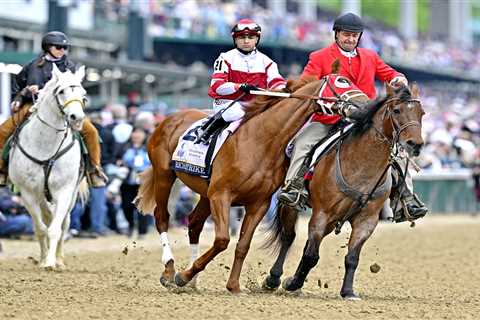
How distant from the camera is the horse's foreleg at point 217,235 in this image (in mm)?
9055

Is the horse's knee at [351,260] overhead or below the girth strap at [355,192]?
below

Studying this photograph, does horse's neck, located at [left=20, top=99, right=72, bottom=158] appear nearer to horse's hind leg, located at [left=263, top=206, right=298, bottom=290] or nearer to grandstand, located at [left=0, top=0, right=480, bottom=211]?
grandstand, located at [left=0, top=0, right=480, bottom=211]

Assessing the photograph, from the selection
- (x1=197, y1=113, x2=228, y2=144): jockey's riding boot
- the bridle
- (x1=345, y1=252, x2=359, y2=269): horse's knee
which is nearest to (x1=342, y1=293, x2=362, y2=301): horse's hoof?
(x1=345, y1=252, x2=359, y2=269): horse's knee

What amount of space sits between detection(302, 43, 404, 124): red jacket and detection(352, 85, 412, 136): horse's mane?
0.45m

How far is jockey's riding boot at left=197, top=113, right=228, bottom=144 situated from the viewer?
9586mm

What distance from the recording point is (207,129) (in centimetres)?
965

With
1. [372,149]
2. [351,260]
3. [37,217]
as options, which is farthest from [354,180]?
[37,217]

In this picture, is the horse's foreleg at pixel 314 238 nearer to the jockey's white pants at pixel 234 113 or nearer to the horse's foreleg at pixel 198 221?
the jockey's white pants at pixel 234 113

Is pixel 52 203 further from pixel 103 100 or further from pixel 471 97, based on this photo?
pixel 471 97

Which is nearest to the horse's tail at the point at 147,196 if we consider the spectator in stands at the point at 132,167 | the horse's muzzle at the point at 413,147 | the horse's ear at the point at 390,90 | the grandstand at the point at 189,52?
the horse's ear at the point at 390,90

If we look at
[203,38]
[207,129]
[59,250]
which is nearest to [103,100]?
[203,38]

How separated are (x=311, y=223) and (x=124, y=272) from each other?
2.89 metres

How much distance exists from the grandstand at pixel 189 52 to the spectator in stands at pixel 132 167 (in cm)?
280

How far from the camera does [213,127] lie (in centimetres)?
964
